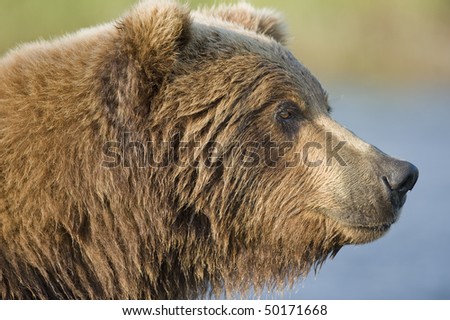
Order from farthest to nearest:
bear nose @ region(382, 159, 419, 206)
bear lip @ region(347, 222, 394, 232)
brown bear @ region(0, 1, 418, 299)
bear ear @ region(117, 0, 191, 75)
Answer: bear lip @ region(347, 222, 394, 232), bear nose @ region(382, 159, 419, 206), bear ear @ region(117, 0, 191, 75), brown bear @ region(0, 1, 418, 299)

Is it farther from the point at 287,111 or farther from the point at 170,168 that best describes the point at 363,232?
the point at 170,168

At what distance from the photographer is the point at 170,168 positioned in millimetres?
5520

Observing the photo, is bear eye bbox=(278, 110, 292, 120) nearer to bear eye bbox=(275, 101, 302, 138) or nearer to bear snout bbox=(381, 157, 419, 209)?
bear eye bbox=(275, 101, 302, 138)

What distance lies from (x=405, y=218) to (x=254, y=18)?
1014cm

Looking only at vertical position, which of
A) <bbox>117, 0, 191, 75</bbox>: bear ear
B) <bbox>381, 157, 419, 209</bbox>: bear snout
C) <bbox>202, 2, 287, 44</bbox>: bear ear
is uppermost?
<bbox>117, 0, 191, 75</bbox>: bear ear

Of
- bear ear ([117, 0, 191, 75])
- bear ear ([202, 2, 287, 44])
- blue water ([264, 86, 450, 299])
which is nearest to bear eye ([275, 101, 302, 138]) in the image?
bear ear ([117, 0, 191, 75])

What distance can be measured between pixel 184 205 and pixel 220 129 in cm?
53

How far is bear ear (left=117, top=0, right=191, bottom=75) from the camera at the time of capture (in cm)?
552

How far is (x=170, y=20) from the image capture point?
555 cm

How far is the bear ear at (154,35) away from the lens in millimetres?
5520

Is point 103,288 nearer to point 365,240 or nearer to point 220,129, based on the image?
point 220,129

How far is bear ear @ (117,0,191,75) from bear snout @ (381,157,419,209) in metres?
1.53

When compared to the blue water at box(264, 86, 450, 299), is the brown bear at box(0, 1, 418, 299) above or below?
above
